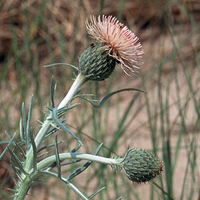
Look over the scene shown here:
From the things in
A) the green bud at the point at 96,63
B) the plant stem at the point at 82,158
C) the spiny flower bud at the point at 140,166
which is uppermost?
the green bud at the point at 96,63

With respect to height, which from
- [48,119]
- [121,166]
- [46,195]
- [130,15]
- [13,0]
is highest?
[13,0]

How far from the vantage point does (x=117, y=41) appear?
3.31 ft

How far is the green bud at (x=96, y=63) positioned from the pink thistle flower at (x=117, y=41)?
0.02m

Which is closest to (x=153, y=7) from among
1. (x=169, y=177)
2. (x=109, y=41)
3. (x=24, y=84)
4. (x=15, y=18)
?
(x=15, y=18)

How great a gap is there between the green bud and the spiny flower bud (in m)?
0.19

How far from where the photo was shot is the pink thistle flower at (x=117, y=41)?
1011 millimetres

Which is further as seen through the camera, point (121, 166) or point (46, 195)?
point (46, 195)

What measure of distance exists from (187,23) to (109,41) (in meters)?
3.66

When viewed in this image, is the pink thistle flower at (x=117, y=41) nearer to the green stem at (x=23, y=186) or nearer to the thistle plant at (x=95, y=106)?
the thistle plant at (x=95, y=106)

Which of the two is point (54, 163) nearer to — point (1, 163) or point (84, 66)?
point (84, 66)

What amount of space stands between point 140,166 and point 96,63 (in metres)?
0.25

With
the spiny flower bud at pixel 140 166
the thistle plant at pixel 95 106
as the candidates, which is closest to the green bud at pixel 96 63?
the thistle plant at pixel 95 106

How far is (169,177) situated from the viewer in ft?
5.63

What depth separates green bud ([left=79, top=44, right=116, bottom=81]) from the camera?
3.25 ft
